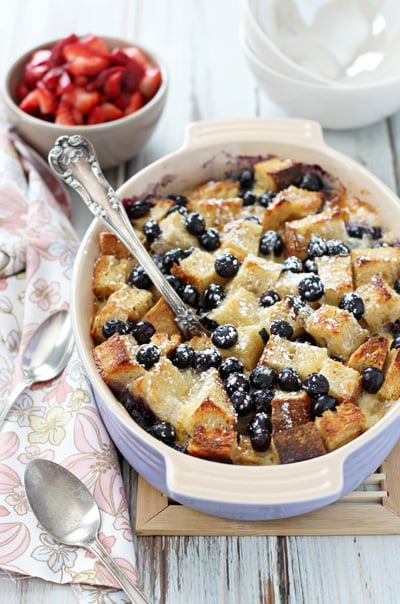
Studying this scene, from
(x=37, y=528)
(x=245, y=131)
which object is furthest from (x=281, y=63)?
(x=37, y=528)

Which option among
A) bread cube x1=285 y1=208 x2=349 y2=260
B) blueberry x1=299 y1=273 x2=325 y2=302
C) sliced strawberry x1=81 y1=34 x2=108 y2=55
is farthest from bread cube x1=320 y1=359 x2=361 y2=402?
sliced strawberry x1=81 y1=34 x2=108 y2=55

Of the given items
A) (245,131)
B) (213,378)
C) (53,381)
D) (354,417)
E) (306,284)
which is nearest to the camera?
(354,417)

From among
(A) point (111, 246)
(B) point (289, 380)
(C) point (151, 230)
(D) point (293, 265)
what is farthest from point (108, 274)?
(B) point (289, 380)

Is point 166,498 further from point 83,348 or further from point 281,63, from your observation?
point 281,63

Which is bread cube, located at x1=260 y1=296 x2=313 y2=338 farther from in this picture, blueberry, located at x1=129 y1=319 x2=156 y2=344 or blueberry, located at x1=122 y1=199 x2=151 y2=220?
blueberry, located at x1=122 y1=199 x2=151 y2=220

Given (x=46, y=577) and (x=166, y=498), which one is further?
(x=166, y=498)

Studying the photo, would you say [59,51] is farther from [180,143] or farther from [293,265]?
[293,265]
